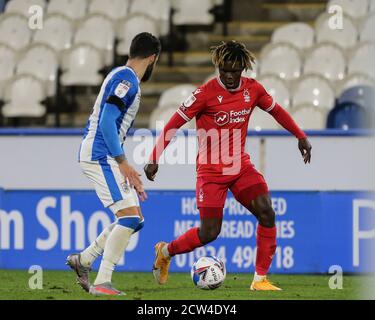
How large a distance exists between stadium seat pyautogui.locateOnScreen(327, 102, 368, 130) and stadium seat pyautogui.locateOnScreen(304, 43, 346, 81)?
1410 millimetres

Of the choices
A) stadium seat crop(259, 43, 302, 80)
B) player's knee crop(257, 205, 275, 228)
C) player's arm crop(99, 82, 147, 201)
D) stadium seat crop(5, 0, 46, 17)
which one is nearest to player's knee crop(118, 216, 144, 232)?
player's arm crop(99, 82, 147, 201)

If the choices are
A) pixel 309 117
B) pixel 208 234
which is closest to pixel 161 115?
pixel 309 117

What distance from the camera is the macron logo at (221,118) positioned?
846 centimetres

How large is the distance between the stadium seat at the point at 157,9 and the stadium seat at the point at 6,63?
1.53 m

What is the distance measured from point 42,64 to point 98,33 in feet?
2.48

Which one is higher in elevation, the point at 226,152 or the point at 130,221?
the point at 226,152

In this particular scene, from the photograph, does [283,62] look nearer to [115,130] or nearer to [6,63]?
[6,63]

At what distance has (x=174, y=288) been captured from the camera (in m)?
8.96

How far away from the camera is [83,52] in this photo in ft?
44.7

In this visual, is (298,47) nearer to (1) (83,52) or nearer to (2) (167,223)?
(1) (83,52)

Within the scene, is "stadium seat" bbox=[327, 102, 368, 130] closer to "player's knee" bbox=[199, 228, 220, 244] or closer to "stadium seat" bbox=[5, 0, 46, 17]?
"player's knee" bbox=[199, 228, 220, 244]

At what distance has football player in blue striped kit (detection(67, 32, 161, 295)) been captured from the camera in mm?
7910
